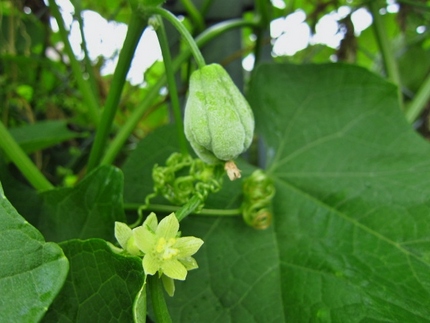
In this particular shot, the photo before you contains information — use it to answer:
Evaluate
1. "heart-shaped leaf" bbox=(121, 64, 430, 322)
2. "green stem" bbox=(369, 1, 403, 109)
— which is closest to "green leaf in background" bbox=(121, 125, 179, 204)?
"heart-shaped leaf" bbox=(121, 64, 430, 322)

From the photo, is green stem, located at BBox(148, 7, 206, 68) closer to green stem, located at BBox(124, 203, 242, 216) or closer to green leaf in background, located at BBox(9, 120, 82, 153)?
green stem, located at BBox(124, 203, 242, 216)

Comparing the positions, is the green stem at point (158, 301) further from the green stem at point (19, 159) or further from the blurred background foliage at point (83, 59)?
the blurred background foliage at point (83, 59)

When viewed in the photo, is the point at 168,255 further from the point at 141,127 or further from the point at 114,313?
the point at 141,127

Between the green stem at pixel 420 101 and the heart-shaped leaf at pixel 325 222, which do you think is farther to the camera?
the green stem at pixel 420 101

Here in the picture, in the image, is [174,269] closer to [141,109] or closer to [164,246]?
[164,246]

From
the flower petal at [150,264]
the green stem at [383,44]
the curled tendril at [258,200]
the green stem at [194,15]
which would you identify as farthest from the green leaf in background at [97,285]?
the green stem at [383,44]

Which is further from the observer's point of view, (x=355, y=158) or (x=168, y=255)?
(x=355, y=158)

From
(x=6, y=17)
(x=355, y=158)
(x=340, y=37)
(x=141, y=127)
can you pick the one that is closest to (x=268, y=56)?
(x=340, y=37)

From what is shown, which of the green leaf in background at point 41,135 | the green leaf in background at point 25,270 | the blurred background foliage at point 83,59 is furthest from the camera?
the blurred background foliage at point 83,59
